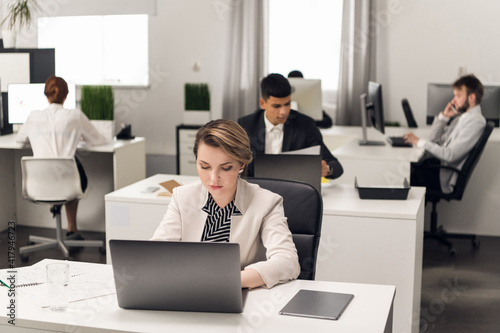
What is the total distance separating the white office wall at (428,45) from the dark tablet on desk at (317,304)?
18.1ft

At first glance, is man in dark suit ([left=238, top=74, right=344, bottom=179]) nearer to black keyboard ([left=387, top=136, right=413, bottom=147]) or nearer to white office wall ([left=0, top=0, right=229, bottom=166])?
black keyboard ([left=387, top=136, right=413, bottom=147])

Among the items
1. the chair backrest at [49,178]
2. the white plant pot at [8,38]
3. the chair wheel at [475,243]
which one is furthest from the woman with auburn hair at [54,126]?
the chair wheel at [475,243]

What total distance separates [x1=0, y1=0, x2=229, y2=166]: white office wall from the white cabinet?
0.79 meters

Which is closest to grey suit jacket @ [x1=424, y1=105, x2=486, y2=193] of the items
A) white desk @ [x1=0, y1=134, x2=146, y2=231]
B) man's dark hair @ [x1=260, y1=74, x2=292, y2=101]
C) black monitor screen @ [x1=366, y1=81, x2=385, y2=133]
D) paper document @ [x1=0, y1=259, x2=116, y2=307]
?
black monitor screen @ [x1=366, y1=81, x2=385, y2=133]

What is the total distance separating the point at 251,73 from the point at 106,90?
2222 millimetres

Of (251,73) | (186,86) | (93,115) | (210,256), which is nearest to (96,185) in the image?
(93,115)

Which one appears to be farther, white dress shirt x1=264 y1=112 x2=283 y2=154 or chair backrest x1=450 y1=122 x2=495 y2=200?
chair backrest x1=450 y1=122 x2=495 y2=200

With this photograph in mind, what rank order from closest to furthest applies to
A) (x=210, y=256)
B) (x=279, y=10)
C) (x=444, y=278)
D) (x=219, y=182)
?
1. (x=210, y=256)
2. (x=219, y=182)
3. (x=444, y=278)
4. (x=279, y=10)

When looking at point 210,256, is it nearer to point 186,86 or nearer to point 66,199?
point 66,199

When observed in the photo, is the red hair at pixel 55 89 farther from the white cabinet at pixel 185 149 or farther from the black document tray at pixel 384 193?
the white cabinet at pixel 185 149

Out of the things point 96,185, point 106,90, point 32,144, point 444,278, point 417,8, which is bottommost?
point 444,278

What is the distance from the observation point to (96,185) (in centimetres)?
551

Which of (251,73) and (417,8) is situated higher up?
(417,8)

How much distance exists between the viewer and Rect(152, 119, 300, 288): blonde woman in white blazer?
2.05m
